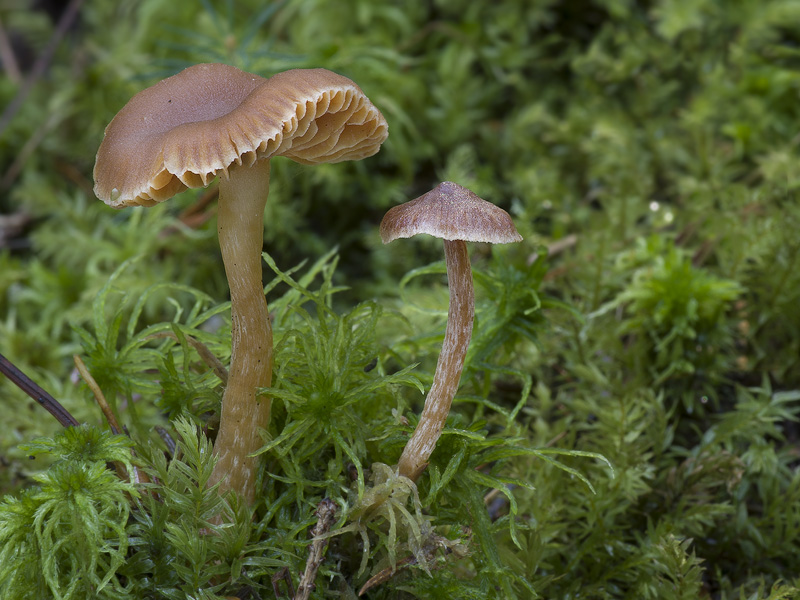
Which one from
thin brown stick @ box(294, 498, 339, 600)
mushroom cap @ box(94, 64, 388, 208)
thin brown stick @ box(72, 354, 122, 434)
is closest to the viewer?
→ mushroom cap @ box(94, 64, 388, 208)

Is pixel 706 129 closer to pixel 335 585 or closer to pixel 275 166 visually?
pixel 275 166

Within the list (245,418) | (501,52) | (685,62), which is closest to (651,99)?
(685,62)

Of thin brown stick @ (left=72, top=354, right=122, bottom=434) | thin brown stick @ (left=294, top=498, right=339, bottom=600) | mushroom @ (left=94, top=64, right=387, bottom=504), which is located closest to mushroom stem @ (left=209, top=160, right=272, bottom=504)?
mushroom @ (left=94, top=64, right=387, bottom=504)

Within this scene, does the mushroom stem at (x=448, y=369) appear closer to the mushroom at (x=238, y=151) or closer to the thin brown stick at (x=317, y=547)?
the thin brown stick at (x=317, y=547)

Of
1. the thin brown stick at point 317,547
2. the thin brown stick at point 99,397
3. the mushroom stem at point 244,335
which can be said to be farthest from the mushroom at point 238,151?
the thin brown stick at point 99,397

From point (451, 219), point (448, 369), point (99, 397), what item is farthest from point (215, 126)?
point (99, 397)

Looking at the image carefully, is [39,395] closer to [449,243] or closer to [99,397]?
[99,397]

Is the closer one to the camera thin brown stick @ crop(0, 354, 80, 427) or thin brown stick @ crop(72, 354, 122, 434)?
thin brown stick @ crop(0, 354, 80, 427)

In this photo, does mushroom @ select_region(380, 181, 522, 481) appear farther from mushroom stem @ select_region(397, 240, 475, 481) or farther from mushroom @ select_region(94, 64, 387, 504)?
mushroom @ select_region(94, 64, 387, 504)
